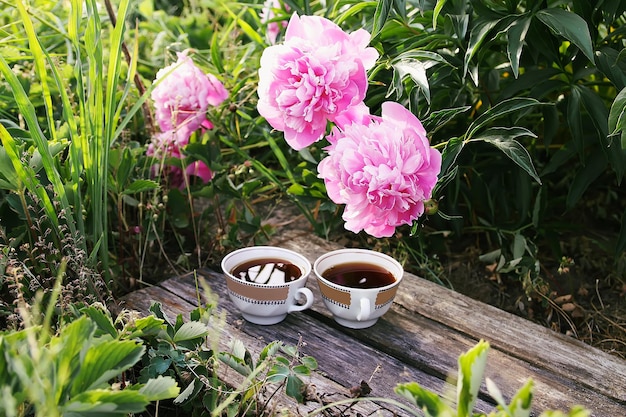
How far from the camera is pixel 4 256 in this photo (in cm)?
118

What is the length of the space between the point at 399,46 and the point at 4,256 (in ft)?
2.92

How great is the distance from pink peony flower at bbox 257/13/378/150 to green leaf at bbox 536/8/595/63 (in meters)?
0.33

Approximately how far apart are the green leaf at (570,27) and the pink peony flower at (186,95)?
0.76 meters

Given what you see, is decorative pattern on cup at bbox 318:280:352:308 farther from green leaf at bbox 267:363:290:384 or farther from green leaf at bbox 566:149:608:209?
green leaf at bbox 566:149:608:209

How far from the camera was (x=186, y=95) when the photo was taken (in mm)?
1602

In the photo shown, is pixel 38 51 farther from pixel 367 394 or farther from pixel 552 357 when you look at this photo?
pixel 552 357

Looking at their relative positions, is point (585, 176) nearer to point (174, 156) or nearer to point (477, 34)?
point (477, 34)

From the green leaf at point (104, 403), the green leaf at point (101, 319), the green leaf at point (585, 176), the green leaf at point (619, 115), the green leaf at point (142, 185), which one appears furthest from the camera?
the green leaf at point (585, 176)

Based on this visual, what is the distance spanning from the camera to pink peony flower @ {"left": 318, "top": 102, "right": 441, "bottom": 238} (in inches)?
44.6

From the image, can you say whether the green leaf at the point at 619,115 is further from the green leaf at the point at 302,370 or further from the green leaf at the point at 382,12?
the green leaf at the point at 302,370

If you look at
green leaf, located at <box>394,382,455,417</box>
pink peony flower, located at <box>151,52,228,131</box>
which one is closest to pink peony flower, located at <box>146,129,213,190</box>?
pink peony flower, located at <box>151,52,228,131</box>

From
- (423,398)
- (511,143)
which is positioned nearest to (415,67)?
(511,143)

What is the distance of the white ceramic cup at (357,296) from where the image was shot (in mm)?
1192

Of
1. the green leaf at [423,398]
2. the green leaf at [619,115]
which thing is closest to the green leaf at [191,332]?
the green leaf at [423,398]
